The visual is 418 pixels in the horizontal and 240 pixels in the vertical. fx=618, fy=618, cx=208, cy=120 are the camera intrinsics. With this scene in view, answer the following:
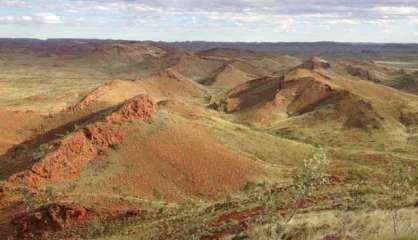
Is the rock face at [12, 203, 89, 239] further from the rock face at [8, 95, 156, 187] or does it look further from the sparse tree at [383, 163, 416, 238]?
the sparse tree at [383, 163, 416, 238]

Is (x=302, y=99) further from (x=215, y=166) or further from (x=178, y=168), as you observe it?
(x=178, y=168)

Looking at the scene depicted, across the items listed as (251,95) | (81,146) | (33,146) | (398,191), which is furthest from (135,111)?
(251,95)

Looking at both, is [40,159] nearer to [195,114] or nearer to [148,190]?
[148,190]

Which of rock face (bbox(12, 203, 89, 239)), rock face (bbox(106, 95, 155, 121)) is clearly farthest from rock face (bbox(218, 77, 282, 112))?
rock face (bbox(12, 203, 89, 239))

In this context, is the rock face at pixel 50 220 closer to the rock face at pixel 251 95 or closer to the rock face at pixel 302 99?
the rock face at pixel 302 99

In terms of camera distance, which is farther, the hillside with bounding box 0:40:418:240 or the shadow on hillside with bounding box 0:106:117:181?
the shadow on hillside with bounding box 0:106:117:181
